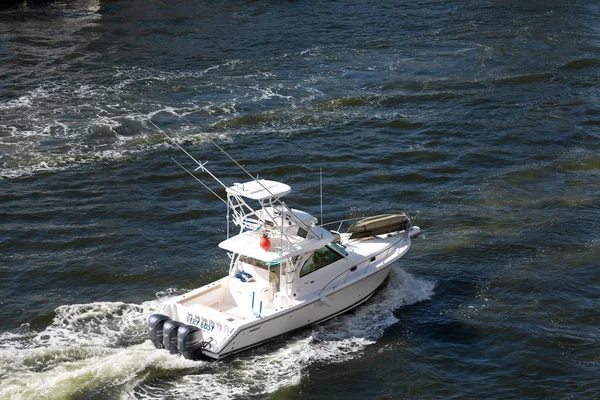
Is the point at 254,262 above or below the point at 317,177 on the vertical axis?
above

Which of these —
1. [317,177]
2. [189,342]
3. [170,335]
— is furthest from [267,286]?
[317,177]

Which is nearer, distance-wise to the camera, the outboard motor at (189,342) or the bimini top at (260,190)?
the outboard motor at (189,342)

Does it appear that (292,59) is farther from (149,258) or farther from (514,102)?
(149,258)

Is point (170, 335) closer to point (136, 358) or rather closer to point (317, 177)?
point (136, 358)

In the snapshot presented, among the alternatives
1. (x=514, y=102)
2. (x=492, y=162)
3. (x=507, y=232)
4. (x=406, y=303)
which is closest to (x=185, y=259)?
(x=406, y=303)

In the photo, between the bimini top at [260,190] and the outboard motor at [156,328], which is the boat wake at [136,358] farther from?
the bimini top at [260,190]

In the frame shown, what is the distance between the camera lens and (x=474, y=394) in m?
22.0

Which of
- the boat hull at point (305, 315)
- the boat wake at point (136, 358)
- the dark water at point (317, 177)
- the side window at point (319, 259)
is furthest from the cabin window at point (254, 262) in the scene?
the dark water at point (317, 177)

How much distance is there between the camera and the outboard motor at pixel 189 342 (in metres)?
22.4

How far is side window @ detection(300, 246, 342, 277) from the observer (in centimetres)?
2455

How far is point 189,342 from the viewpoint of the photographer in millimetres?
22469

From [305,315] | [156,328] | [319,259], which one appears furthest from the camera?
[319,259]

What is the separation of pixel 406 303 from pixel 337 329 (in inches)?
103

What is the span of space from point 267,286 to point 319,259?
1671 millimetres
